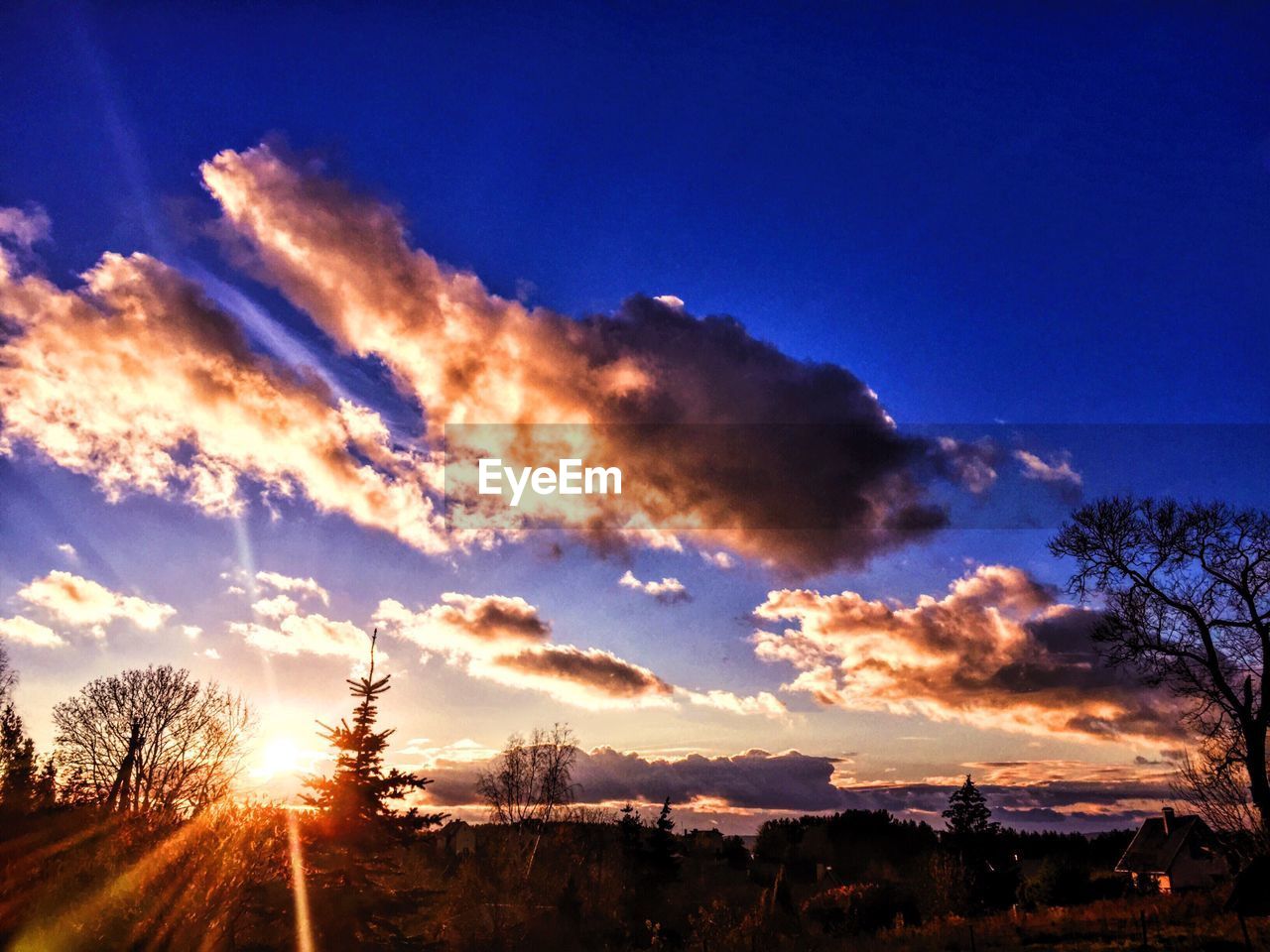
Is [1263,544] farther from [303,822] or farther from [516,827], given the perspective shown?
[516,827]

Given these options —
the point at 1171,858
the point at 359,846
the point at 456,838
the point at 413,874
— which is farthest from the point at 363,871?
the point at 456,838

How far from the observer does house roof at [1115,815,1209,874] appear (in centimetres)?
5988

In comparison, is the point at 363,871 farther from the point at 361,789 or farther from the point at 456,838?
the point at 456,838

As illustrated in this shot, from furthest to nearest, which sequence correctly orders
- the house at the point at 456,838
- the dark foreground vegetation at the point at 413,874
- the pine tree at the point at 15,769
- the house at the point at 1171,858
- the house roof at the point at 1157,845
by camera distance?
the house at the point at 456,838 → the house roof at the point at 1157,845 → the house at the point at 1171,858 → the pine tree at the point at 15,769 → the dark foreground vegetation at the point at 413,874

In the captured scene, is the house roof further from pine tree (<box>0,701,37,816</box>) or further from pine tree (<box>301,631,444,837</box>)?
pine tree (<box>0,701,37,816</box>)

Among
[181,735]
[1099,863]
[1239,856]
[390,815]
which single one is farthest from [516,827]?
[1099,863]

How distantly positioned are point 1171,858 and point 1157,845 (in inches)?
144

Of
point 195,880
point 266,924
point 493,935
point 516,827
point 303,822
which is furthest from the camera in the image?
point 516,827

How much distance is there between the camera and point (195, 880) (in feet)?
74.7

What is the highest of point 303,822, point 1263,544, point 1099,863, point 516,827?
point 1263,544

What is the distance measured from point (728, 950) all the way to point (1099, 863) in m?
80.9

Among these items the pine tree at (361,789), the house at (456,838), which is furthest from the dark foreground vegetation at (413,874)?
the house at (456,838)

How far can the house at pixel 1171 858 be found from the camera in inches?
2296

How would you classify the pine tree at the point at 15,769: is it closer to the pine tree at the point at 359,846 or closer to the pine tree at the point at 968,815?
the pine tree at the point at 359,846
